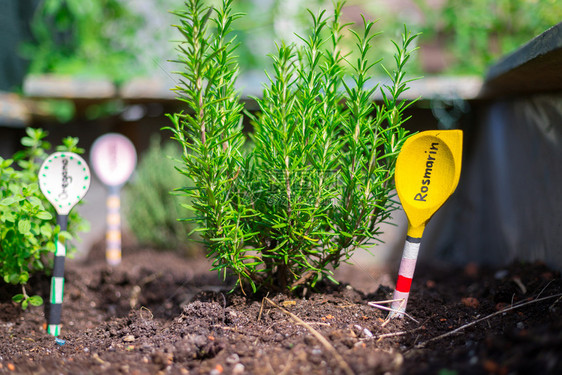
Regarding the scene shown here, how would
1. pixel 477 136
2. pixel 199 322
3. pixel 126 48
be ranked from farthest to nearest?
pixel 126 48
pixel 477 136
pixel 199 322

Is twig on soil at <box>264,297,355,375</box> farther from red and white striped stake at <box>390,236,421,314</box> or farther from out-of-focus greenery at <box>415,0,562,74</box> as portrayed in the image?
out-of-focus greenery at <box>415,0,562,74</box>

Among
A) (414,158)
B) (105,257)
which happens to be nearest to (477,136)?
(414,158)

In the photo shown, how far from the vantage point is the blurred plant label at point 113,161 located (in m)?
3.13

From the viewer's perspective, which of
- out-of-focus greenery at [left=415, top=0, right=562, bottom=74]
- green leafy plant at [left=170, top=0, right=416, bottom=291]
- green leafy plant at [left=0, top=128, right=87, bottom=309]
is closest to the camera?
green leafy plant at [left=170, top=0, right=416, bottom=291]

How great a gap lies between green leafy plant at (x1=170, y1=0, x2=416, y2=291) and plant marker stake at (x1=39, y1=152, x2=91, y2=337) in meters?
0.53

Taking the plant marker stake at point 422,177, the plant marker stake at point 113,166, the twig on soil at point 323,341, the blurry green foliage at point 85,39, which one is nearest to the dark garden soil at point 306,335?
the twig on soil at point 323,341

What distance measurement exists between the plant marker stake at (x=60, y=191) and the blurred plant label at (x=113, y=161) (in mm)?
1531

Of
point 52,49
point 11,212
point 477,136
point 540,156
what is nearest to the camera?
point 11,212

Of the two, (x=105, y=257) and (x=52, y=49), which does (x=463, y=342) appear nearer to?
(x=105, y=257)

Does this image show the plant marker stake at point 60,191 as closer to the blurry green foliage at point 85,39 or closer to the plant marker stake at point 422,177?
the plant marker stake at point 422,177

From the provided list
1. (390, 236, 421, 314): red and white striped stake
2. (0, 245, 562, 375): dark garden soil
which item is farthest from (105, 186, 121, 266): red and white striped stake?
(390, 236, 421, 314): red and white striped stake

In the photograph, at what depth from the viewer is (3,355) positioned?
133 cm

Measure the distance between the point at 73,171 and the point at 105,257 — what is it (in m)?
1.76

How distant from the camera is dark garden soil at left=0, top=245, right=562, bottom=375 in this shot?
989 mm
